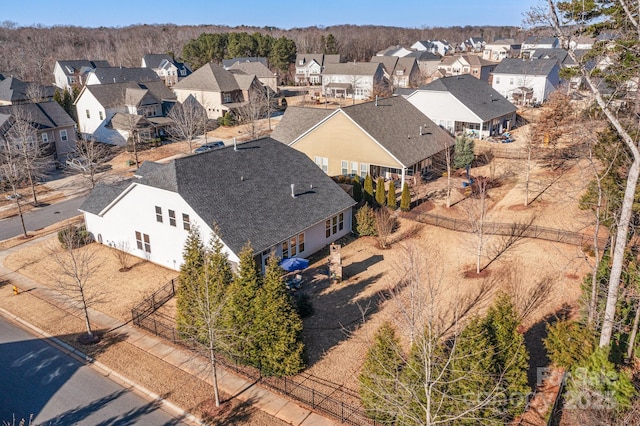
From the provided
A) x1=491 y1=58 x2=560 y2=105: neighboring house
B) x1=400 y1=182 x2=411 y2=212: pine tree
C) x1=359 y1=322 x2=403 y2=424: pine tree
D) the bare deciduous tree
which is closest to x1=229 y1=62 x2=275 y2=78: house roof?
x1=491 y1=58 x2=560 y2=105: neighboring house

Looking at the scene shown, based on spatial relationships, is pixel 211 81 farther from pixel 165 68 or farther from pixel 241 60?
pixel 241 60

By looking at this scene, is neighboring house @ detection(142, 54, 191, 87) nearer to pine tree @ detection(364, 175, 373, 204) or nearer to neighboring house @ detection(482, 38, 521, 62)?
pine tree @ detection(364, 175, 373, 204)

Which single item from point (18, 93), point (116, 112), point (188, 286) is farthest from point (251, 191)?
point (18, 93)

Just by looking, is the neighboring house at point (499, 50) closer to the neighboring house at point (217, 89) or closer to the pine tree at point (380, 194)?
the neighboring house at point (217, 89)

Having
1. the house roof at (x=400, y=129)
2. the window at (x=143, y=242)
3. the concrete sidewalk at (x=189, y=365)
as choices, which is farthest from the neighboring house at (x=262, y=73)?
the concrete sidewalk at (x=189, y=365)

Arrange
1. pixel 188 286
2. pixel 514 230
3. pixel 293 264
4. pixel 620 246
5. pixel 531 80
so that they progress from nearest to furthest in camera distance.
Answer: pixel 620 246 → pixel 188 286 → pixel 293 264 → pixel 514 230 → pixel 531 80

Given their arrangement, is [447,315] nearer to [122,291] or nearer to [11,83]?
[122,291]

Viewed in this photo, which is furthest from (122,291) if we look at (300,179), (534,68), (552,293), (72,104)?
(534,68)
